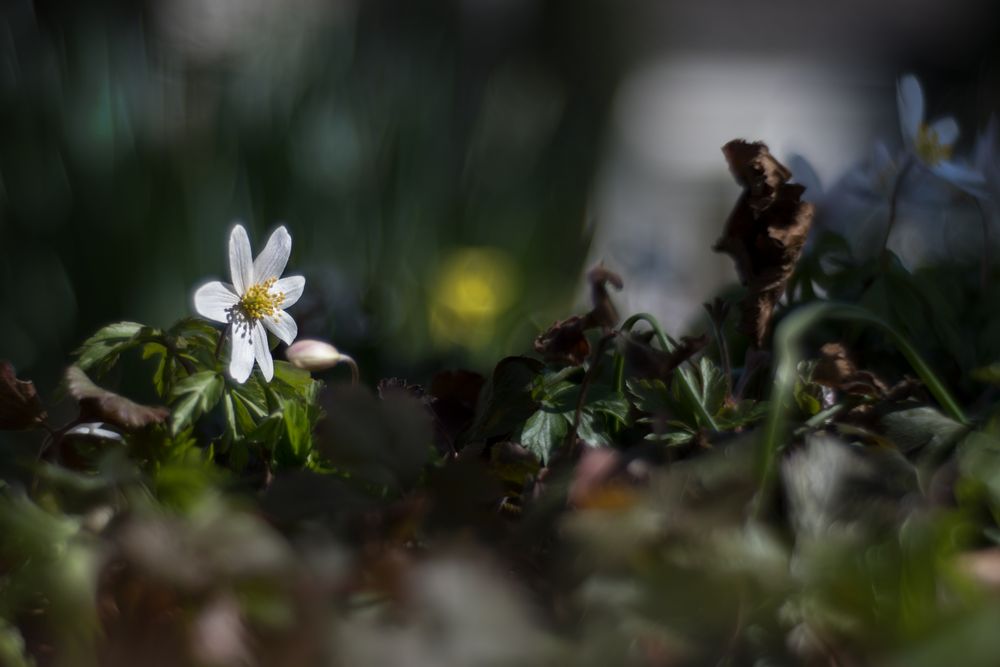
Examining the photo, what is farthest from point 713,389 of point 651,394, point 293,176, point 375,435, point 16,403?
point 293,176

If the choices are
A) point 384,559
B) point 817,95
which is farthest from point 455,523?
point 817,95

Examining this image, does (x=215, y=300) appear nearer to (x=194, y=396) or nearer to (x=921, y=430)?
(x=194, y=396)

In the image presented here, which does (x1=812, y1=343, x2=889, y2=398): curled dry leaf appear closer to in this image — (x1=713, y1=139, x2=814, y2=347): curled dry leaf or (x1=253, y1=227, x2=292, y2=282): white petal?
(x1=713, y1=139, x2=814, y2=347): curled dry leaf

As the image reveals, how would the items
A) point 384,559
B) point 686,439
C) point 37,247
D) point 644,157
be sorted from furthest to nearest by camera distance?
point 644,157 → point 37,247 → point 686,439 → point 384,559

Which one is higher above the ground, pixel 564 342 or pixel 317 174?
pixel 564 342

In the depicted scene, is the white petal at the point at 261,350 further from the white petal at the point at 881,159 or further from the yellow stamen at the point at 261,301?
the white petal at the point at 881,159

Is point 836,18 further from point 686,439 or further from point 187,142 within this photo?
point 686,439
